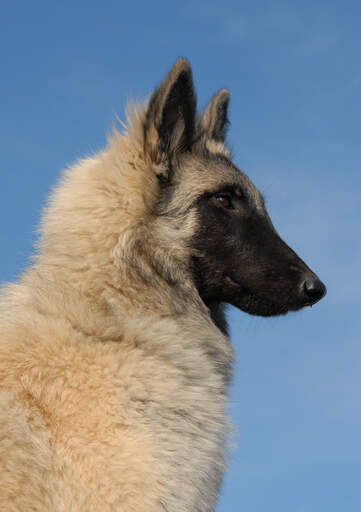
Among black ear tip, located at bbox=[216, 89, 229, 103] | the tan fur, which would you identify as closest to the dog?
the tan fur

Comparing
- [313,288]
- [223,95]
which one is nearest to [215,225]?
[313,288]

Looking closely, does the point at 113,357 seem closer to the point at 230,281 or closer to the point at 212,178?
the point at 230,281

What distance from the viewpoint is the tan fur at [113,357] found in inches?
183

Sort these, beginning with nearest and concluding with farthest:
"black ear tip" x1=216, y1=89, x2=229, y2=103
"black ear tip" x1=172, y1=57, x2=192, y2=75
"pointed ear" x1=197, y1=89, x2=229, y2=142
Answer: "black ear tip" x1=172, y1=57, x2=192, y2=75 → "pointed ear" x1=197, y1=89, x2=229, y2=142 → "black ear tip" x1=216, y1=89, x2=229, y2=103

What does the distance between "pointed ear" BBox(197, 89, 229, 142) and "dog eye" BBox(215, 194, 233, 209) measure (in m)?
0.79

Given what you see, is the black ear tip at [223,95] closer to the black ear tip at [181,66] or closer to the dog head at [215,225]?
the dog head at [215,225]

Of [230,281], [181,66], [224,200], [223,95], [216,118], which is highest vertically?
[223,95]

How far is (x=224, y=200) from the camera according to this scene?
6180 millimetres

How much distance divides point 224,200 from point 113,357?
72.1 inches

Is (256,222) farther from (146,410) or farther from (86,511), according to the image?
(86,511)

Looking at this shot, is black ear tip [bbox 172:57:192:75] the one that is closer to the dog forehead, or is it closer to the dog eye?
the dog forehead

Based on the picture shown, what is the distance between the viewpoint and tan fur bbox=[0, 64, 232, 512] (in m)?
4.66

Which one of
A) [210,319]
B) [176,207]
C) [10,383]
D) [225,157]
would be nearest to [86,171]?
[176,207]

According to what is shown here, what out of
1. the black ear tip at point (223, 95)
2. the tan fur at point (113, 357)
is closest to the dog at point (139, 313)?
the tan fur at point (113, 357)
